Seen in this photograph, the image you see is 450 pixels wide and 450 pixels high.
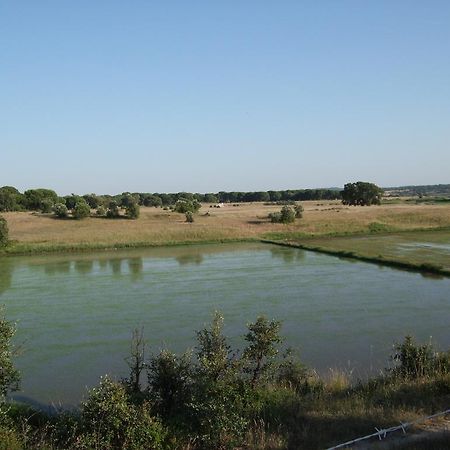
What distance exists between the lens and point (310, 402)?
1241 cm

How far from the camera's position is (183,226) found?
7338 centimetres

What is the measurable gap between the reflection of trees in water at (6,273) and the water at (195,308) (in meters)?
0.09

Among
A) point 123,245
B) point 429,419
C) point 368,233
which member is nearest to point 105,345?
point 429,419

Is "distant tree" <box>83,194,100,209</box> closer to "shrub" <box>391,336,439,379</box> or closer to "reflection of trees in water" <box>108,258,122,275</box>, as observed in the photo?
"reflection of trees in water" <box>108,258,122,275</box>

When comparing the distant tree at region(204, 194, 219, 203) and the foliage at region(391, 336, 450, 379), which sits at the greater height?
the distant tree at region(204, 194, 219, 203)

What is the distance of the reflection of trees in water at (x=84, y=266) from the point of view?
145 feet

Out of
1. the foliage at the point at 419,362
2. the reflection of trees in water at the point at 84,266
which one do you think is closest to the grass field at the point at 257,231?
the reflection of trees in water at the point at 84,266

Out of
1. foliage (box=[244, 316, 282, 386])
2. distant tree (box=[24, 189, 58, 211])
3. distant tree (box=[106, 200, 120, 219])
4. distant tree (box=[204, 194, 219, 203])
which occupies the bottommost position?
foliage (box=[244, 316, 282, 386])

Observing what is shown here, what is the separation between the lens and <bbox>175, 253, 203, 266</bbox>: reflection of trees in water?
48928mm

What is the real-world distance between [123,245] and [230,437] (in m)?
54.0

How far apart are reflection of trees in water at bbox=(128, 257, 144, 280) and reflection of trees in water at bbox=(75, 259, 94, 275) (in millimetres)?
3468

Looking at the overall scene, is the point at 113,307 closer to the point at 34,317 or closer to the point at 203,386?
the point at 34,317

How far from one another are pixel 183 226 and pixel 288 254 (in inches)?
938

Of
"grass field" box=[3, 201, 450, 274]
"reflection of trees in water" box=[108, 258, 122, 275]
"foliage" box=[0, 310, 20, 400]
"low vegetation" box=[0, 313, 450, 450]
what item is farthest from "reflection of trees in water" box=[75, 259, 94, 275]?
"foliage" box=[0, 310, 20, 400]
